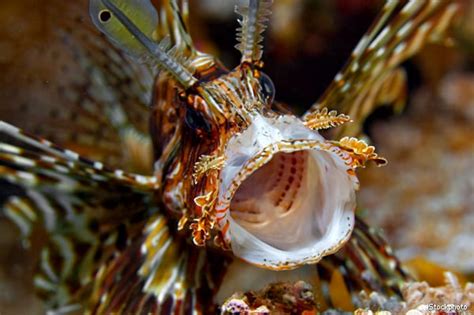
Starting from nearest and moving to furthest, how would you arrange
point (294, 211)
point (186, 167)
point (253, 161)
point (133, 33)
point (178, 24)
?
point (253, 161)
point (133, 33)
point (294, 211)
point (186, 167)
point (178, 24)

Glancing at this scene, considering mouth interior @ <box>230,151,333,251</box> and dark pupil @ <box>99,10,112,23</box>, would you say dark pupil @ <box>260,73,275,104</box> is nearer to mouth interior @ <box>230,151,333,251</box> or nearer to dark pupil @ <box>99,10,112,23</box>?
mouth interior @ <box>230,151,333,251</box>

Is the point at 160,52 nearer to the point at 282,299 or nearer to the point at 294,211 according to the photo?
the point at 294,211

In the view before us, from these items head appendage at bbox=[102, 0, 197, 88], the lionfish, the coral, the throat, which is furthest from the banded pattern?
the coral

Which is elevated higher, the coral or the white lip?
the white lip

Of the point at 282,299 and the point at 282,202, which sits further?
the point at 282,202

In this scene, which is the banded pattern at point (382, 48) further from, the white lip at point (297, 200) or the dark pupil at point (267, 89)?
the white lip at point (297, 200)

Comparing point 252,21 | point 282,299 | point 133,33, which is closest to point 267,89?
point 252,21

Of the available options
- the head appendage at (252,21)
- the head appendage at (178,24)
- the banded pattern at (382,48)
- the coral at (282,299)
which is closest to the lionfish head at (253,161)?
the head appendage at (252,21)

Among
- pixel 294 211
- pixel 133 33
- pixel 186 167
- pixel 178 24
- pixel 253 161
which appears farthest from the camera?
pixel 178 24
